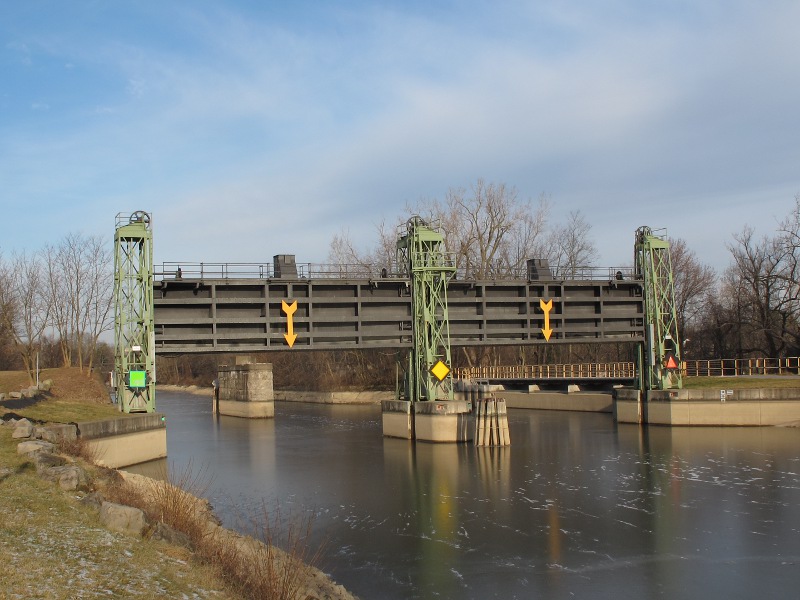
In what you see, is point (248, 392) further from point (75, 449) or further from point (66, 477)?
point (66, 477)

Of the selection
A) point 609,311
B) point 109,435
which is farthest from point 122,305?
point 609,311

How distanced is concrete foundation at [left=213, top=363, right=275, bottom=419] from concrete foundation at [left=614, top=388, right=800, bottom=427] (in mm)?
35705

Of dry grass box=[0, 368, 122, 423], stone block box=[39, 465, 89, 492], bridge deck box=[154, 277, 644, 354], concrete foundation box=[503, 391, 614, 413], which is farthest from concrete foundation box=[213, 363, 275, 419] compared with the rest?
stone block box=[39, 465, 89, 492]

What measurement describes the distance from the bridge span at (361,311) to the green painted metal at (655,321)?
0.71 meters

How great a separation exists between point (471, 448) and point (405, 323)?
27.2 ft

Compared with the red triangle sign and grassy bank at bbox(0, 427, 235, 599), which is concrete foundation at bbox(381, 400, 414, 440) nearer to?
the red triangle sign

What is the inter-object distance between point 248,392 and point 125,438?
37.7 metres

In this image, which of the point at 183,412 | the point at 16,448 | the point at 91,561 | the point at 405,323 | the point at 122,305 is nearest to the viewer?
the point at 91,561

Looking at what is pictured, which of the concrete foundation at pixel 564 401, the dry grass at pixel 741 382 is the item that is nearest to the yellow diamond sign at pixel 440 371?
the dry grass at pixel 741 382

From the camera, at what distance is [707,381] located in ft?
169

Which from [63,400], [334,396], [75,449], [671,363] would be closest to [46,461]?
[75,449]

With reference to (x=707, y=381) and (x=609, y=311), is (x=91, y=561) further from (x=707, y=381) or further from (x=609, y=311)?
(x=707, y=381)

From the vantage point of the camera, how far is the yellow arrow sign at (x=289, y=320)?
41.0 m

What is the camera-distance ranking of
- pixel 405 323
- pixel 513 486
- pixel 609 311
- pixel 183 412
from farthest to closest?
pixel 183 412 < pixel 609 311 < pixel 405 323 < pixel 513 486
